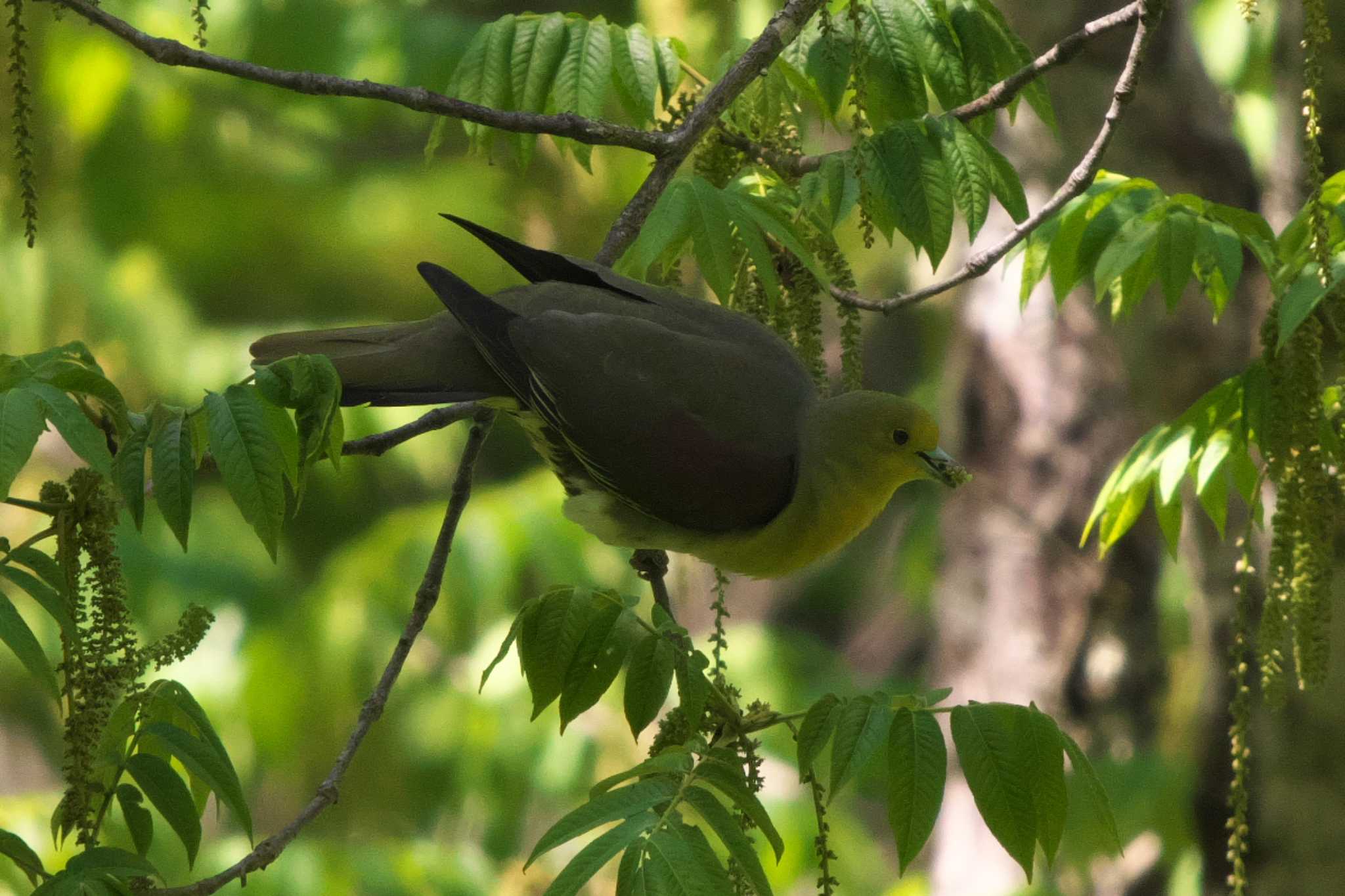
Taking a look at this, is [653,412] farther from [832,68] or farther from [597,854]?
[597,854]

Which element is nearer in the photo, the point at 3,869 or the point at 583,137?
the point at 583,137

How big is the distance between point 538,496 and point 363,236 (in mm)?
7478

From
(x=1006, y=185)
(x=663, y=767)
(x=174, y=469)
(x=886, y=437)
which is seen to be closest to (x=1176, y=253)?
(x=1006, y=185)

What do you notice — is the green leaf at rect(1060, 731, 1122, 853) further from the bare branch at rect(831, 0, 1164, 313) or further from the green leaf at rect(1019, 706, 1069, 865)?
the bare branch at rect(831, 0, 1164, 313)

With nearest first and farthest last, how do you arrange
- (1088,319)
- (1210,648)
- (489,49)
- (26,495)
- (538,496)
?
(489,49)
(1210,648)
(1088,319)
(538,496)
(26,495)

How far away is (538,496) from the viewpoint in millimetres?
6965

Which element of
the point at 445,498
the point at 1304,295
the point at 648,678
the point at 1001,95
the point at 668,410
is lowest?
the point at 648,678

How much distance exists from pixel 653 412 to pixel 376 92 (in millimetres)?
842

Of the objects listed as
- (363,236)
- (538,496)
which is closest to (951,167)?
(538,496)

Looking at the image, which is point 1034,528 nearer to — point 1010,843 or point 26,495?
point 1010,843

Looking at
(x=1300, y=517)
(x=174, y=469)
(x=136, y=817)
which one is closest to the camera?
(x=174, y=469)

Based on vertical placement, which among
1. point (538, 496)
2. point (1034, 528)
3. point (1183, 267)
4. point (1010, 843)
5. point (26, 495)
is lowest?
point (1010, 843)

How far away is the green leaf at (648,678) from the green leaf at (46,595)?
0.85 metres

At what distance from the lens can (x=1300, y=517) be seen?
2.40m
